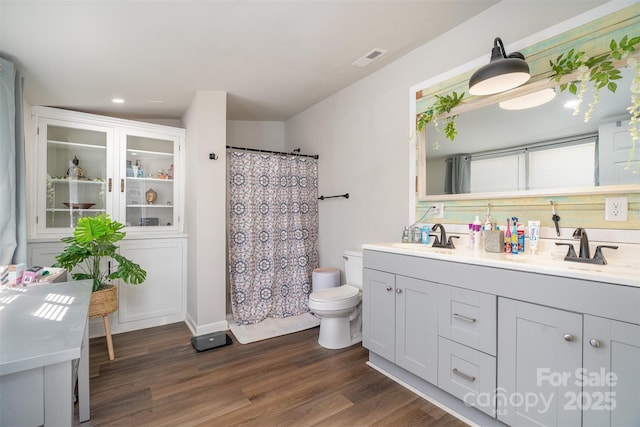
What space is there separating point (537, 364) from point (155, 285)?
3.15 meters

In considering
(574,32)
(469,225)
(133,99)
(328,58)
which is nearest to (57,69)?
(133,99)

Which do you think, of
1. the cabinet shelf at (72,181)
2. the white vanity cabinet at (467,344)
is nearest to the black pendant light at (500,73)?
the white vanity cabinet at (467,344)

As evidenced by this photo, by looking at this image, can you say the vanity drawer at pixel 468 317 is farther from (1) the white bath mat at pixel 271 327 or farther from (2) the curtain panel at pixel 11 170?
(2) the curtain panel at pixel 11 170

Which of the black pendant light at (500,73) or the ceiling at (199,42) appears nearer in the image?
the black pendant light at (500,73)

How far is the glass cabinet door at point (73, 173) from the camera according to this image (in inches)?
109

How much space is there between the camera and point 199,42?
6.68ft

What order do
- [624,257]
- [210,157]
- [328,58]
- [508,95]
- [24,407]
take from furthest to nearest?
[210,157] → [328,58] → [508,95] → [624,257] → [24,407]

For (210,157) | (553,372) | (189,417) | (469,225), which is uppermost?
(210,157)

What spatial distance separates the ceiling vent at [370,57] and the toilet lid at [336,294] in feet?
6.35

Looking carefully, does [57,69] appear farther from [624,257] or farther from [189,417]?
[624,257]

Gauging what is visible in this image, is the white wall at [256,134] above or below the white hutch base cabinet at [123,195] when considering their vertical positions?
above

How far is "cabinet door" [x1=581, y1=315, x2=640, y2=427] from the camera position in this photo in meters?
1.06

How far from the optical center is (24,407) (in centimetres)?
68

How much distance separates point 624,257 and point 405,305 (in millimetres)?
1084
